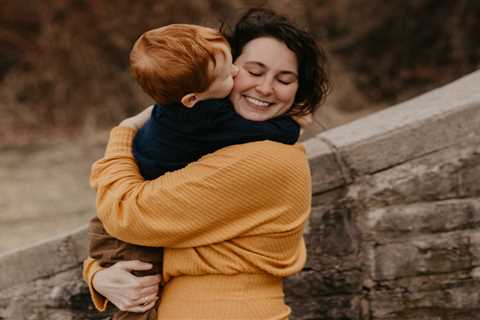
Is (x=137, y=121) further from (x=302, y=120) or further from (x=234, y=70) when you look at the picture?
(x=302, y=120)

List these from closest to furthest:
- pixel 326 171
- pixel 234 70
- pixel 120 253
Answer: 1. pixel 234 70
2. pixel 120 253
3. pixel 326 171

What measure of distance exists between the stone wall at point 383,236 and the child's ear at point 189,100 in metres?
0.88

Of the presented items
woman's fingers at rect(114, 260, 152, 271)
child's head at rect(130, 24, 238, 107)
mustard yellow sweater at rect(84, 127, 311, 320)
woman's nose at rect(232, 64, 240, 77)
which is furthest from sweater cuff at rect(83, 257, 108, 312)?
woman's nose at rect(232, 64, 240, 77)

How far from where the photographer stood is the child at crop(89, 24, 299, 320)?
194 centimetres

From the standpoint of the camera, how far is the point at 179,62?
1.93 m

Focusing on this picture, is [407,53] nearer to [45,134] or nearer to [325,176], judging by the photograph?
[45,134]

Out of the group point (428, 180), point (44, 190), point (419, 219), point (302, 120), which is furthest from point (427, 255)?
point (44, 190)

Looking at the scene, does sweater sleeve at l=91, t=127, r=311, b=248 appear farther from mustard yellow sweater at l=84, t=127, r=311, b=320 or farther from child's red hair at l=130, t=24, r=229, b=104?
child's red hair at l=130, t=24, r=229, b=104

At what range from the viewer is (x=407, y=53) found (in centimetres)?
723

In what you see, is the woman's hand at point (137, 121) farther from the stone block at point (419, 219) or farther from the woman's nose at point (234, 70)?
the stone block at point (419, 219)

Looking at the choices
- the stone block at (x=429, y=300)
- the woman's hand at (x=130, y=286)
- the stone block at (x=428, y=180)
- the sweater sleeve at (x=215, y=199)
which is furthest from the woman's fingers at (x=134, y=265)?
the stone block at (x=429, y=300)

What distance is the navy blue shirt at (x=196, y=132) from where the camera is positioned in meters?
2.06

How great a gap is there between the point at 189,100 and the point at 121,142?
→ 0.38m

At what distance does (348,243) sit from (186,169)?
39.7 inches
